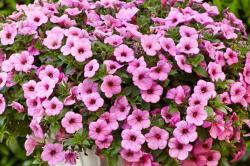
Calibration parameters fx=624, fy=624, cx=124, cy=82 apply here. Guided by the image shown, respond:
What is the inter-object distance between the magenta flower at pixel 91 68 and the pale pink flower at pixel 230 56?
0.47m

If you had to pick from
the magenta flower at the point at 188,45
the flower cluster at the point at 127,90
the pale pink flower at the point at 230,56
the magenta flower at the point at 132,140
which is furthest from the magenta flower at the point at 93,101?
the pale pink flower at the point at 230,56

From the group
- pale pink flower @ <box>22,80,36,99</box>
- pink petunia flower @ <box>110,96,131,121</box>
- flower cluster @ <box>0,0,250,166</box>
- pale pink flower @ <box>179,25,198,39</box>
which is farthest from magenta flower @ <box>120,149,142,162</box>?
pale pink flower @ <box>179,25,198,39</box>

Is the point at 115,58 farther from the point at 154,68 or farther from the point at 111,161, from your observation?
the point at 111,161

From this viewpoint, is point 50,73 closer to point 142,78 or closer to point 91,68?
point 91,68

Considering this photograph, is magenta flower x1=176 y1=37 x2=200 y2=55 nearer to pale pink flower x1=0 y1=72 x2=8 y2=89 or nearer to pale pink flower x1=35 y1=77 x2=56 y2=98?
pale pink flower x1=35 y1=77 x2=56 y2=98

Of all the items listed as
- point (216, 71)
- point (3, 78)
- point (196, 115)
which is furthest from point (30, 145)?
point (216, 71)

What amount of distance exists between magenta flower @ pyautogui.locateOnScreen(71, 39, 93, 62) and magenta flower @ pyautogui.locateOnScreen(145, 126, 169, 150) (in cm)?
33

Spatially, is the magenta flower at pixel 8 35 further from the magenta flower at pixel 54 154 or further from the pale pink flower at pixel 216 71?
the pale pink flower at pixel 216 71

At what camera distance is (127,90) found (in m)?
2.00

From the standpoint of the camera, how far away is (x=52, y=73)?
6.77ft

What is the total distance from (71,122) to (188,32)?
1.75ft

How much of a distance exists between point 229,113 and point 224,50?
0.26m

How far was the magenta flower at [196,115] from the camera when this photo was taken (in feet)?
6.36

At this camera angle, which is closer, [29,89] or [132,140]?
[132,140]
